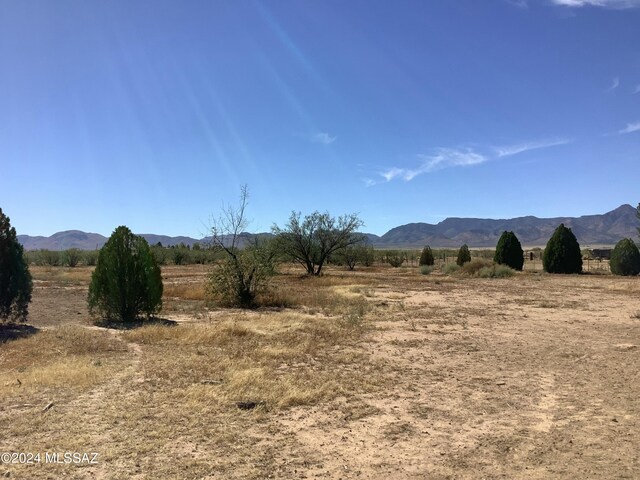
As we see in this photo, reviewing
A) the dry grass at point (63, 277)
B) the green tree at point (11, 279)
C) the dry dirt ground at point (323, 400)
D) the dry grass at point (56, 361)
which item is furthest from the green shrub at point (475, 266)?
the green tree at point (11, 279)

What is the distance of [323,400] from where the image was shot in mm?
6492

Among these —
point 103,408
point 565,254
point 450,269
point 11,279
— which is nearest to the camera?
point 103,408

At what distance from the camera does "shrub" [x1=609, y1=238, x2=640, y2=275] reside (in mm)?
32719

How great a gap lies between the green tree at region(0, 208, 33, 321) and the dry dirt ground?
2.19 ft

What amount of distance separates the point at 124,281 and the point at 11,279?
2.77 meters

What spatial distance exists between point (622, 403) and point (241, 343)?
7.21 m

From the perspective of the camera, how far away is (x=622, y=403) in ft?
20.7

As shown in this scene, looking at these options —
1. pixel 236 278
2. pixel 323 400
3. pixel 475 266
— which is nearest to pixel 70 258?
pixel 236 278

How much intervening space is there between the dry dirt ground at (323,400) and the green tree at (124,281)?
114 centimetres

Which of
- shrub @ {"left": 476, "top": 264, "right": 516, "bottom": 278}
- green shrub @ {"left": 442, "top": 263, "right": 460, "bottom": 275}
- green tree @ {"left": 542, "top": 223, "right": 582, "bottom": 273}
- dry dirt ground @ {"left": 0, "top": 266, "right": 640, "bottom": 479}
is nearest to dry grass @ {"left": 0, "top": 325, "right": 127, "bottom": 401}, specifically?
dry dirt ground @ {"left": 0, "top": 266, "right": 640, "bottom": 479}

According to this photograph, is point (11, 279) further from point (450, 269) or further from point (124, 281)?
point (450, 269)

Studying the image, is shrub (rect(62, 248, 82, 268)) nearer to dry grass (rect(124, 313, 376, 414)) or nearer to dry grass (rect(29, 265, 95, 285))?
dry grass (rect(29, 265, 95, 285))

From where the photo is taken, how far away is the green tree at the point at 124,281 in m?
13.4

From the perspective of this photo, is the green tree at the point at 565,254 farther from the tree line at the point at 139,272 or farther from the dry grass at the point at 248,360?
the dry grass at the point at 248,360
